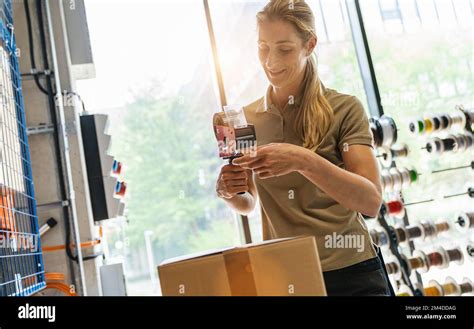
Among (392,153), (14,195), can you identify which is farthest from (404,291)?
(14,195)

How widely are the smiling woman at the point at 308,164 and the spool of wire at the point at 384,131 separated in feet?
7.32

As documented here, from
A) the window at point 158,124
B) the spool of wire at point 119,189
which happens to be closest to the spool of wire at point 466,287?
the window at point 158,124

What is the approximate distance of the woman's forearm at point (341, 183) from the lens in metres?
1.07

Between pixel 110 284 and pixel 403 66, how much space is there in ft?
8.33

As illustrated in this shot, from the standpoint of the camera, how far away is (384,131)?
11.6ft

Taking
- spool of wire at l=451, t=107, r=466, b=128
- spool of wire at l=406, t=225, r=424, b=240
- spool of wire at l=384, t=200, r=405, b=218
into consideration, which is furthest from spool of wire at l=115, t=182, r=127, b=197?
spool of wire at l=451, t=107, r=466, b=128

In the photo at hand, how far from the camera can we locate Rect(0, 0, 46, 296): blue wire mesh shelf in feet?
6.27

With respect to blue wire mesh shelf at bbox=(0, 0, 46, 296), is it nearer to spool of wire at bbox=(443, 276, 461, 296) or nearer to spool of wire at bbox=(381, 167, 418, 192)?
spool of wire at bbox=(381, 167, 418, 192)

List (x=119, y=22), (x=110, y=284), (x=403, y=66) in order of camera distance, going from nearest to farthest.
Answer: (x=110, y=284), (x=403, y=66), (x=119, y=22)

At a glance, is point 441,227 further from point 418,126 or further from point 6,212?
point 6,212

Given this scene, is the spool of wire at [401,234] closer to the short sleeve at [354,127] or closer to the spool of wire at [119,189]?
the spool of wire at [119,189]

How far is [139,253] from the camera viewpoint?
4.67 metres

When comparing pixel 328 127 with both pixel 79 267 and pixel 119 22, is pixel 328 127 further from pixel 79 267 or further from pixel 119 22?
pixel 119 22
